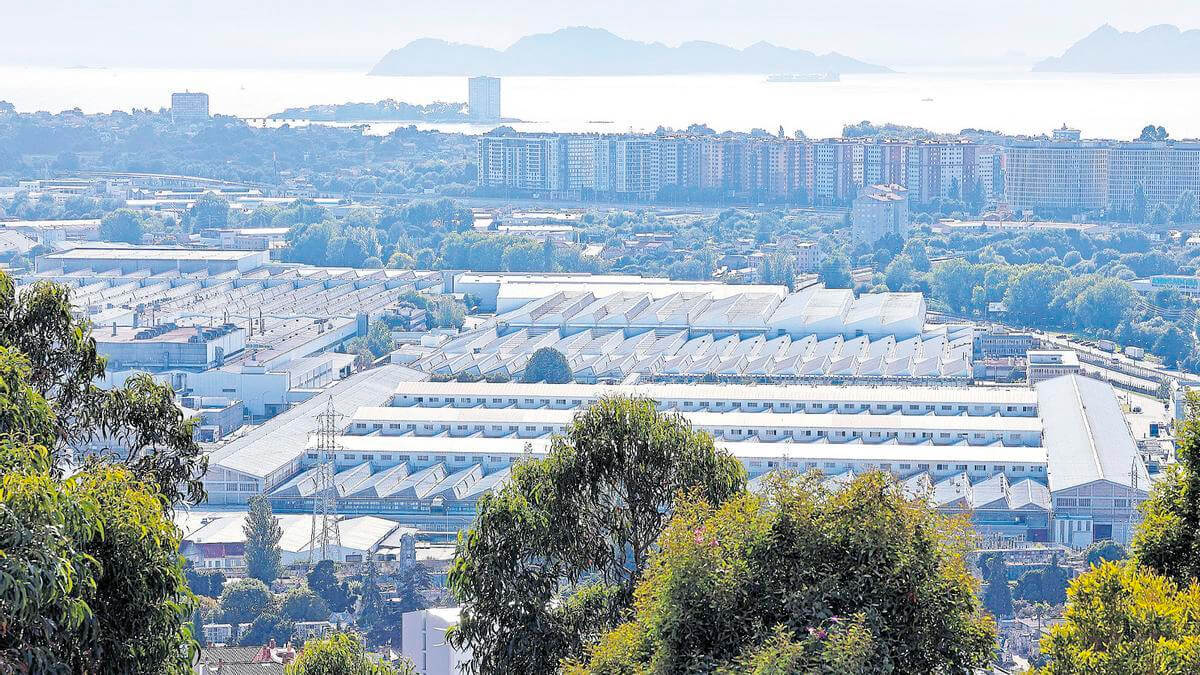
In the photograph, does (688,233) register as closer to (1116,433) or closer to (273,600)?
(1116,433)

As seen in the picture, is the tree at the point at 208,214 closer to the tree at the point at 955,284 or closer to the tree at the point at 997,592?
the tree at the point at 955,284

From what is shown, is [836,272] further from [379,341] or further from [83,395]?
[83,395]

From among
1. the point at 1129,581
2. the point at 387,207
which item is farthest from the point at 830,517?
the point at 387,207

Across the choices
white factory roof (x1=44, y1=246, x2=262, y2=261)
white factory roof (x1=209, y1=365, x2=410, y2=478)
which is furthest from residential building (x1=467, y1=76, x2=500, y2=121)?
white factory roof (x1=209, y1=365, x2=410, y2=478)

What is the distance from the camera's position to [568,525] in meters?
2.55

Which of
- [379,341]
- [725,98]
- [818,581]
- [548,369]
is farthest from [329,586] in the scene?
[725,98]

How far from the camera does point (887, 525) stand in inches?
79.4

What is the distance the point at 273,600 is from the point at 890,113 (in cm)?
4948

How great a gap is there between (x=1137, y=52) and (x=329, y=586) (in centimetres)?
6707

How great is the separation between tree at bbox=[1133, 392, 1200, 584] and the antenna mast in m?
5.88

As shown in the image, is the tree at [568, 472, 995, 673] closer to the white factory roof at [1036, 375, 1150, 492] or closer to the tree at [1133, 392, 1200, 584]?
the tree at [1133, 392, 1200, 584]

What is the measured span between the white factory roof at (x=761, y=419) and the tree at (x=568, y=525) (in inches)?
275

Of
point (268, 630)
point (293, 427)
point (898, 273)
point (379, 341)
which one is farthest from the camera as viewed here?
point (898, 273)

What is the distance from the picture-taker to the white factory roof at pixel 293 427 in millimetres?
9352
